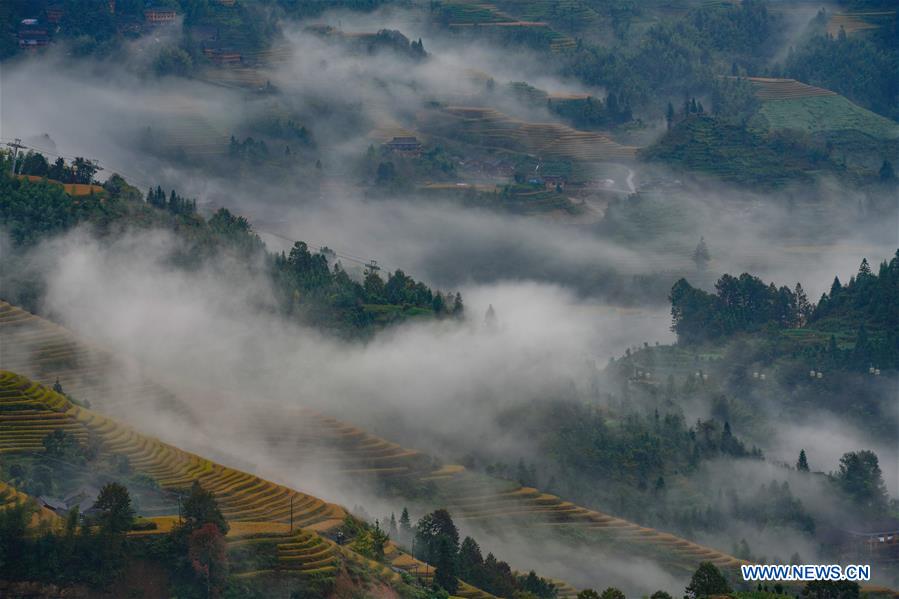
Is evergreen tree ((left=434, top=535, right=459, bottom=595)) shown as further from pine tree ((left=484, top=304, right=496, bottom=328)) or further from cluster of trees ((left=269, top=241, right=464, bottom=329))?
pine tree ((left=484, top=304, right=496, bottom=328))

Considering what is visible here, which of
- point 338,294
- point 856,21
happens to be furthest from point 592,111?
point 338,294

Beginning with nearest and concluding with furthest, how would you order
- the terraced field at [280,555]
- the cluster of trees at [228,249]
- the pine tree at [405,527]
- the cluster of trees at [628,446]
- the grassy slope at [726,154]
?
the terraced field at [280,555]
the pine tree at [405,527]
the cluster of trees at [628,446]
the cluster of trees at [228,249]
the grassy slope at [726,154]

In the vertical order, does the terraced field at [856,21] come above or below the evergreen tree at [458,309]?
above

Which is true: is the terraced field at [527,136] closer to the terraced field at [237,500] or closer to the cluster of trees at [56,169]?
the cluster of trees at [56,169]

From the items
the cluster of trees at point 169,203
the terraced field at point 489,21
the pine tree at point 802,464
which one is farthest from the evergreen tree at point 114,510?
the terraced field at point 489,21

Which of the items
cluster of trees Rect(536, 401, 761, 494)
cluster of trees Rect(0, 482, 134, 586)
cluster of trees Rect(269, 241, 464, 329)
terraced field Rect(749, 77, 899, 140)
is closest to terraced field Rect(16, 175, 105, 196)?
cluster of trees Rect(269, 241, 464, 329)
